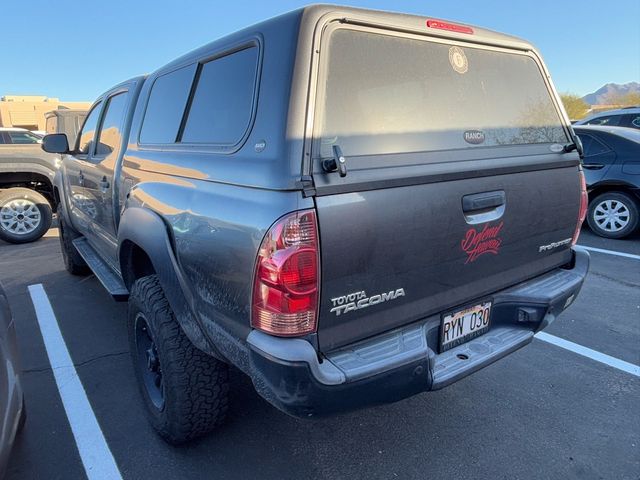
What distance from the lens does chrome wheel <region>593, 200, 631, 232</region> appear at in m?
6.48

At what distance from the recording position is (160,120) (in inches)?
110

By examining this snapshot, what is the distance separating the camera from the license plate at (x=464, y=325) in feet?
6.92

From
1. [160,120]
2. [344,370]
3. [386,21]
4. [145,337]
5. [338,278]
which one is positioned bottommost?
[145,337]

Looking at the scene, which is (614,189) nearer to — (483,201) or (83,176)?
(483,201)

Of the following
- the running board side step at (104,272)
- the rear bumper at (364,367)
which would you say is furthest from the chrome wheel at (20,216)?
the rear bumper at (364,367)

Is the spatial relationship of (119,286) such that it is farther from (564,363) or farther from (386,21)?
(564,363)

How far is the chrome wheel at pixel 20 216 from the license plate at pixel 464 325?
7343 millimetres

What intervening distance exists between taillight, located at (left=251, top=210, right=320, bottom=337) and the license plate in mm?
752

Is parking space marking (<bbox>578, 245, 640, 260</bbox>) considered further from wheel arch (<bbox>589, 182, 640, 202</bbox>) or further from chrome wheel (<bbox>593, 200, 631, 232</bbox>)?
wheel arch (<bbox>589, 182, 640, 202</bbox>)

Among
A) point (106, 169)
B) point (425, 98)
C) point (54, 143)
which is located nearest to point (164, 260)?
point (425, 98)

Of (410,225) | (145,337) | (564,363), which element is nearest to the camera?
(410,225)

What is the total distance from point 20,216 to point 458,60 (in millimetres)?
7406

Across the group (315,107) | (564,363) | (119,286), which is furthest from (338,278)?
(564,363)

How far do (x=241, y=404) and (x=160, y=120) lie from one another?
186cm
